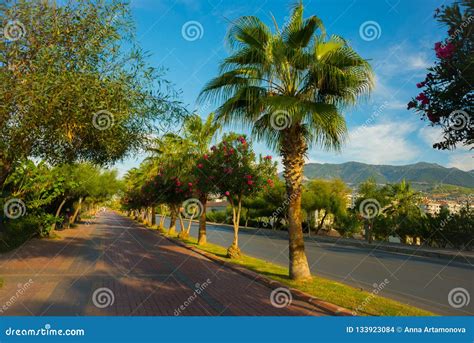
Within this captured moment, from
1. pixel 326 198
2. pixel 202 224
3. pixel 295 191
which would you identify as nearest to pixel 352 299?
pixel 295 191

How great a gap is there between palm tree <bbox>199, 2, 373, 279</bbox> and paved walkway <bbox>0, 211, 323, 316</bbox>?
8.68ft

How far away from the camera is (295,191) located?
10.6m

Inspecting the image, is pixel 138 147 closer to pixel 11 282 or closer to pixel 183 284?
pixel 183 284

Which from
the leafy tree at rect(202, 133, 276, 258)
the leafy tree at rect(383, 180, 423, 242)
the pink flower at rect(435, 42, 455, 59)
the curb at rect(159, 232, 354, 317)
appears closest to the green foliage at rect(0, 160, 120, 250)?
the leafy tree at rect(202, 133, 276, 258)

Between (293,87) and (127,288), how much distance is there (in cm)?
712

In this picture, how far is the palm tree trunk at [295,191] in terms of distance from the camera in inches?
411

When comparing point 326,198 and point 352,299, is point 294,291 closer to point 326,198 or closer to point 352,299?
point 352,299

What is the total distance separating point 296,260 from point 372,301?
8.64 feet

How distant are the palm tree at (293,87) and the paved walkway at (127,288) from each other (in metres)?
2.65

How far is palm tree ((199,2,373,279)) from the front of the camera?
954 centimetres

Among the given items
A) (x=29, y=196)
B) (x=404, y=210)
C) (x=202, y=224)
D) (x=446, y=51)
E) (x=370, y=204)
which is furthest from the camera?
(x=404, y=210)

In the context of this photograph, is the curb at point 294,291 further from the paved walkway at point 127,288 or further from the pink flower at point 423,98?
the pink flower at point 423,98

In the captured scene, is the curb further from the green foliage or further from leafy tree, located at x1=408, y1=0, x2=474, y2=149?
the green foliage

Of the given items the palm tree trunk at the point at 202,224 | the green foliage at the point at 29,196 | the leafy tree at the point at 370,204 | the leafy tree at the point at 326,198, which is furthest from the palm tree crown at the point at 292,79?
the leafy tree at the point at 326,198
